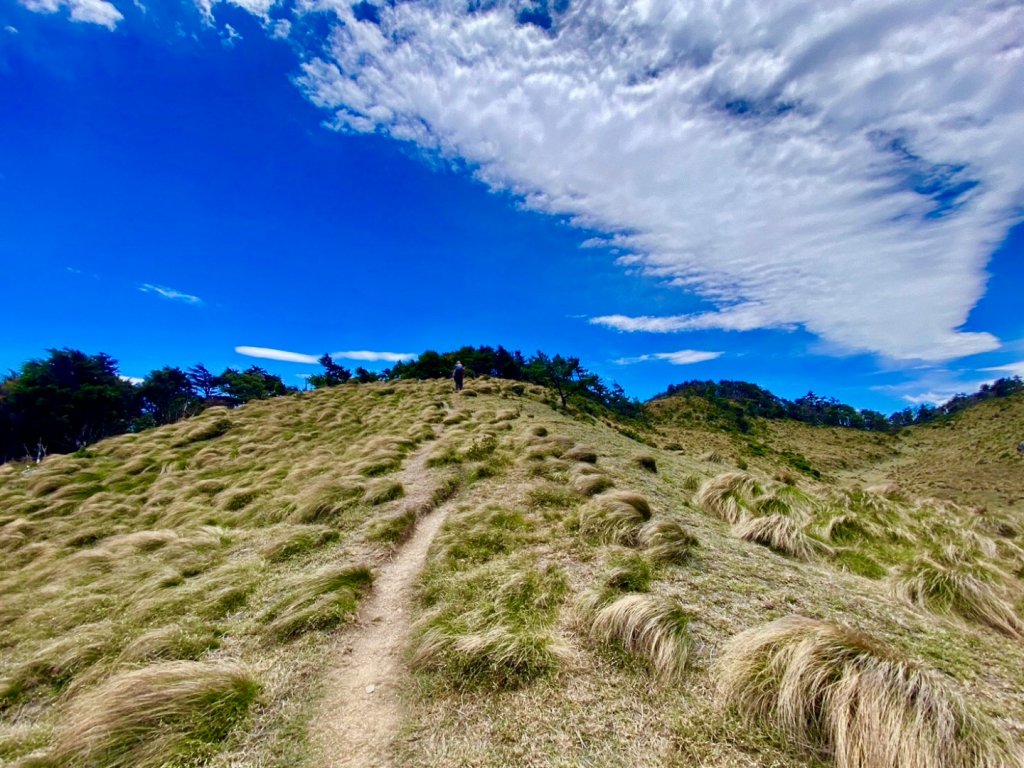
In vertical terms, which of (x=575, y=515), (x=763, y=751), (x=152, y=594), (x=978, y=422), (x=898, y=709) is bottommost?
(x=152, y=594)

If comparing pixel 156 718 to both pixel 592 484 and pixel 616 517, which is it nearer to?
pixel 616 517

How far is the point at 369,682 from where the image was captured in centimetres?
423

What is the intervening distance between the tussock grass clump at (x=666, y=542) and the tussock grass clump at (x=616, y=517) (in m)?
0.24

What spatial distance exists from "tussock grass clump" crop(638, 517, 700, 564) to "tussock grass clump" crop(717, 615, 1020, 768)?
2175mm

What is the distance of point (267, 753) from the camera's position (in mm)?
3410

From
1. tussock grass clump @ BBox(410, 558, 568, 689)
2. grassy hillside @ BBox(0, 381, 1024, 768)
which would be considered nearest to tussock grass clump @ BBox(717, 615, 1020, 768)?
grassy hillside @ BBox(0, 381, 1024, 768)

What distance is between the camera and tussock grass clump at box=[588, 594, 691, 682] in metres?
3.92

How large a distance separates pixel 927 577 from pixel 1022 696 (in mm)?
2384

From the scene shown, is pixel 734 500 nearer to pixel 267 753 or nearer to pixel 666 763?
pixel 666 763

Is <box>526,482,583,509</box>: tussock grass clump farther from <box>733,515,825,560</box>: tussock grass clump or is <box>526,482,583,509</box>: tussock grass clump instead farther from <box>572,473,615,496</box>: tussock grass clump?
<box>733,515,825,560</box>: tussock grass clump

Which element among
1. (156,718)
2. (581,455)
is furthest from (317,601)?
(581,455)

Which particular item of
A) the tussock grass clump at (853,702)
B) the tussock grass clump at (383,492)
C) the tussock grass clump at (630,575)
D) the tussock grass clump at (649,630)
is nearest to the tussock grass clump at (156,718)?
the tussock grass clump at (649,630)

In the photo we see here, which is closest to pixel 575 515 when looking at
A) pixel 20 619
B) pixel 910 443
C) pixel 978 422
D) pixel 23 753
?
pixel 23 753

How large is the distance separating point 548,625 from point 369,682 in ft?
6.89
